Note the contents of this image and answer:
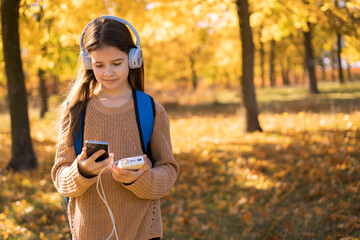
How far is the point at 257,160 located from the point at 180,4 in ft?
14.3

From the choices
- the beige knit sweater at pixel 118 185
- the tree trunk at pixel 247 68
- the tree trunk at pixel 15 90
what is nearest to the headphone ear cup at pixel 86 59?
the beige knit sweater at pixel 118 185

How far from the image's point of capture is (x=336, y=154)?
20.4 ft

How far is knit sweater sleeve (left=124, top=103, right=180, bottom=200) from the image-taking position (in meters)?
1.93

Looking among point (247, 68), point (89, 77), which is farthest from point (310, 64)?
point (89, 77)

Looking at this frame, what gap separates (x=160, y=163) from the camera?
6.71 ft

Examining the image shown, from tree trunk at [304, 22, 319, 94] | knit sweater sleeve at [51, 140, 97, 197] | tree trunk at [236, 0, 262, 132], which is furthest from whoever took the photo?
tree trunk at [304, 22, 319, 94]

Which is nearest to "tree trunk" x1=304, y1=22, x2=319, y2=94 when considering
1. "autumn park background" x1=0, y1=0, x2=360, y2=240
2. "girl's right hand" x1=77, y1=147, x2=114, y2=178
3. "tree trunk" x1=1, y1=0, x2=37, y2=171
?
"autumn park background" x1=0, y1=0, x2=360, y2=240

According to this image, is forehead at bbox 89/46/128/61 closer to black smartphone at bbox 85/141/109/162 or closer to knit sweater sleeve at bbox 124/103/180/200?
knit sweater sleeve at bbox 124/103/180/200

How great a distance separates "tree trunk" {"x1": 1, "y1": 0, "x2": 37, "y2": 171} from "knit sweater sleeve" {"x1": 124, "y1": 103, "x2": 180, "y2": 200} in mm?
5674

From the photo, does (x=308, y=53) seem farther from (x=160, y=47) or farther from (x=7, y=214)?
(x=160, y=47)

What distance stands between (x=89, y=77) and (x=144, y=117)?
1.51 feet

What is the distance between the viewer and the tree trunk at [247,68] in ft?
29.2

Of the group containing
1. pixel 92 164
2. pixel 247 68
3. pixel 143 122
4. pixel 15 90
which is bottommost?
pixel 92 164

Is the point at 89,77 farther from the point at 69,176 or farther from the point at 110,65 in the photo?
the point at 69,176
